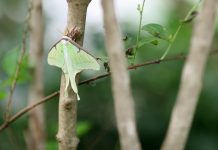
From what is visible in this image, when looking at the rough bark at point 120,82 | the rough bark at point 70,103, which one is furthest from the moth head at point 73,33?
the rough bark at point 120,82

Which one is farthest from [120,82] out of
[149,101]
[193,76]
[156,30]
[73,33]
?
[149,101]

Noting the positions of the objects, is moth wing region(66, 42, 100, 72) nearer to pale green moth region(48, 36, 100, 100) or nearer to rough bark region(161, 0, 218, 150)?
pale green moth region(48, 36, 100, 100)

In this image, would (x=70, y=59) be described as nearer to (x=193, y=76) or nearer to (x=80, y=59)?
(x=80, y=59)

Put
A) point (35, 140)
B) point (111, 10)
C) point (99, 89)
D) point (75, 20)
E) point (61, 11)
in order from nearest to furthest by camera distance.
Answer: point (111, 10)
point (75, 20)
point (35, 140)
point (99, 89)
point (61, 11)

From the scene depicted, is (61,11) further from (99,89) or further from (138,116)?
(138,116)

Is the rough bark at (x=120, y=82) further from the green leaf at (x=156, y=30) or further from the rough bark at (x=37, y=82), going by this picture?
the rough bark at (x=37, y=82)

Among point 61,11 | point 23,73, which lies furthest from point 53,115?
point 23,73
